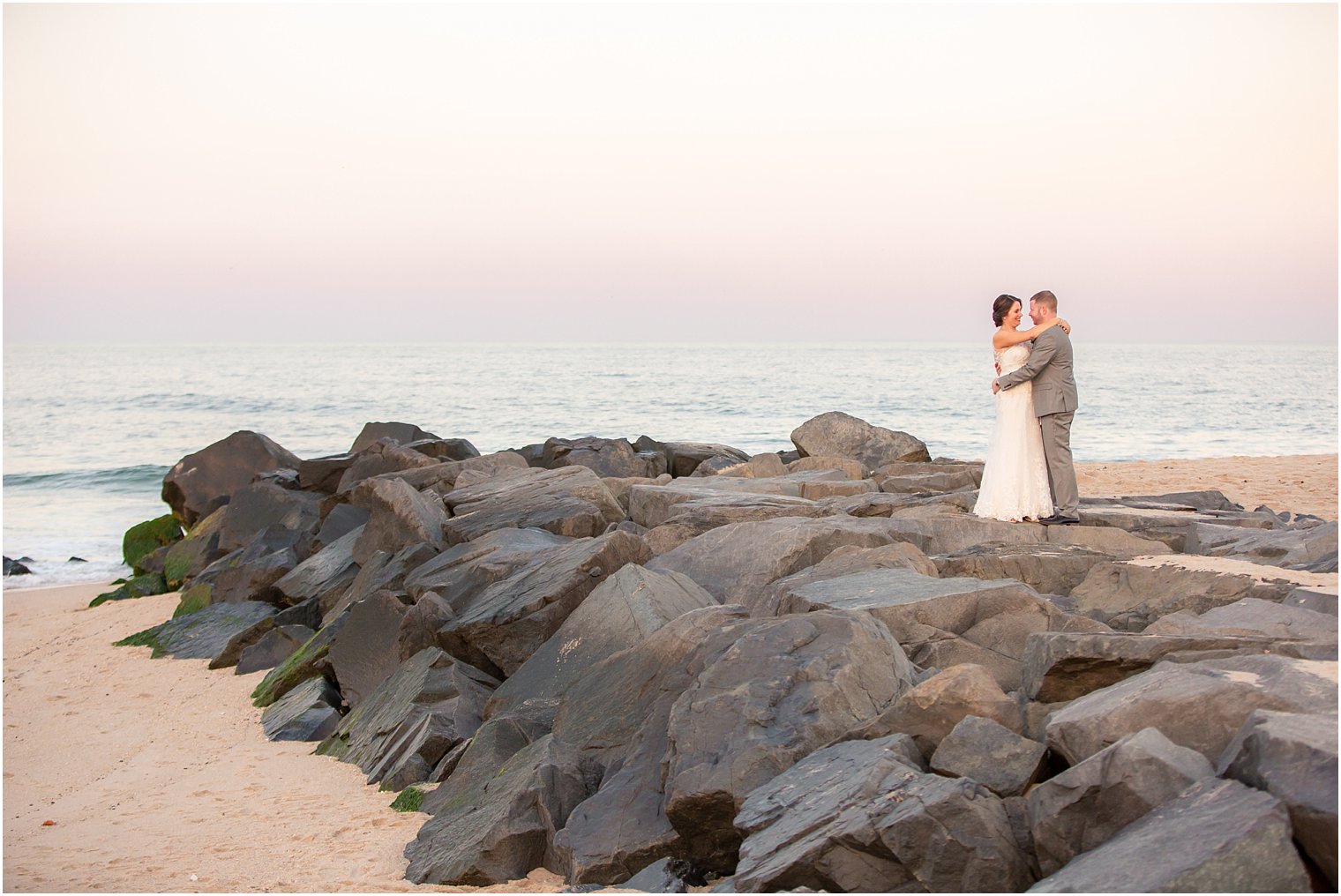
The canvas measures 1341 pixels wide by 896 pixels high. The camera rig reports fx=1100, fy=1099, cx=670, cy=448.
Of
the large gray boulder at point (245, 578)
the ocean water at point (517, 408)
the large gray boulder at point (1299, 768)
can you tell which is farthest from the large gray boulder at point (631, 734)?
the ocean water at point (517, 408)

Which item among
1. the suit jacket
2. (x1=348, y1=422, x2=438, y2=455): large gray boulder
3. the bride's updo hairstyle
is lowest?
(x1=348, y1=422, x2=438, y2=455): large gray boulder

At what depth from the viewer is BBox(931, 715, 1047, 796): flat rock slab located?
14.6 ft

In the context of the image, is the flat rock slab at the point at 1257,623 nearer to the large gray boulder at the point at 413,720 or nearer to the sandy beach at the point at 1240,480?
the large gray boulder at the point at 413,720

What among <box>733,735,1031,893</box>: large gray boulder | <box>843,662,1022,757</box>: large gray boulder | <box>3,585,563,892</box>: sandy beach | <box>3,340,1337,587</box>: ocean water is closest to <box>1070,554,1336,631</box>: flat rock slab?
<box>843,662,1022,757</box>: large gray boulder

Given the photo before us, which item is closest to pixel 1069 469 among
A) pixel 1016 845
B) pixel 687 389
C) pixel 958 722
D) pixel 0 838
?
pixel 958 722

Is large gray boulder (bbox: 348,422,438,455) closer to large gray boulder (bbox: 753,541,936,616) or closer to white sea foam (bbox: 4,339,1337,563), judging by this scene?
white sea foam (bbox: 4,339,1337,563)

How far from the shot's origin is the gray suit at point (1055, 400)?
948cm

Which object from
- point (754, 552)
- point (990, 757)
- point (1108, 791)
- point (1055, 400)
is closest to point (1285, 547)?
point (1055, 400)

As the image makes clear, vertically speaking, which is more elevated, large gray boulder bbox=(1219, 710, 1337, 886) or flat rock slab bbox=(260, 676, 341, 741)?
large gray boulder bbox=(1219, 710, 1337, 886)

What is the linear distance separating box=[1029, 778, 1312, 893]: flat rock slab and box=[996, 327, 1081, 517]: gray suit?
591 cm

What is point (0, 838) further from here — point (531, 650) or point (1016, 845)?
point (1016, 845)

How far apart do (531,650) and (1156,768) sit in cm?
475

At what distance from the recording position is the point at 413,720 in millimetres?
7457

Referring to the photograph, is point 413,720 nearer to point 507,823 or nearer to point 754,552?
point 507,823
